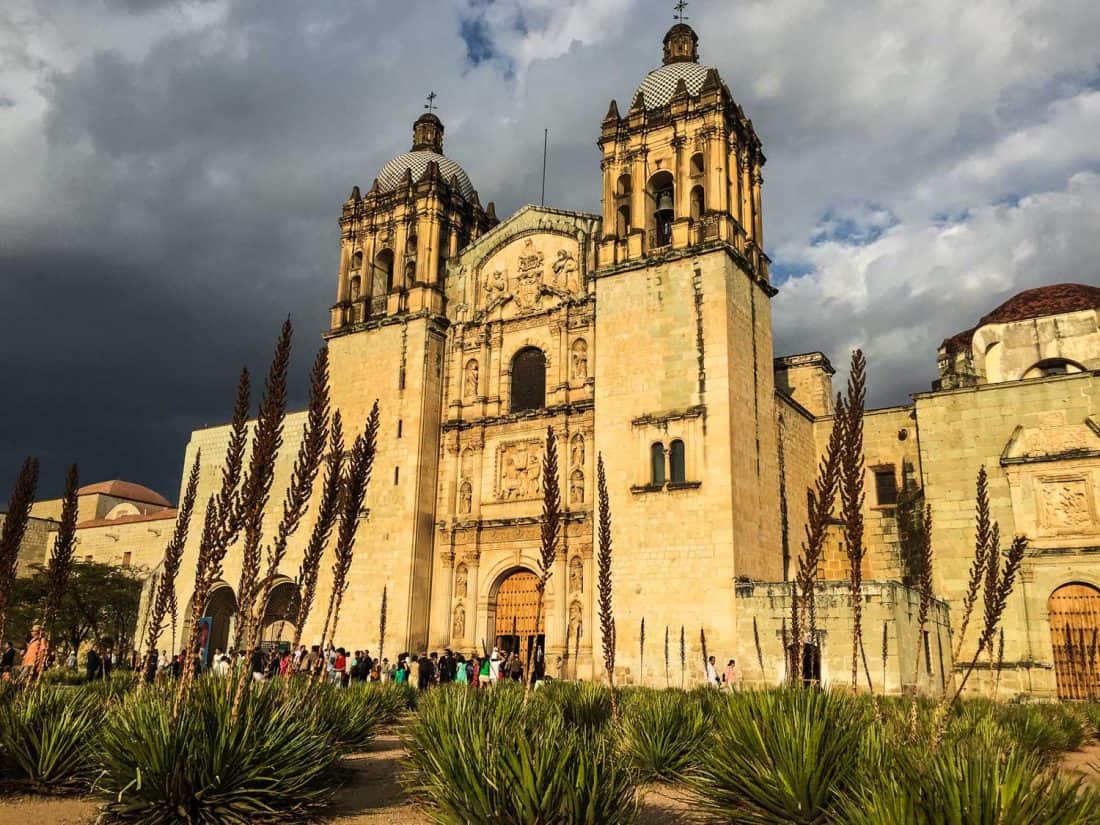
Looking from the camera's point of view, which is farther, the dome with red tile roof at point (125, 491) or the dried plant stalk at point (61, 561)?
the dome with red tile roof at point (125, 491)

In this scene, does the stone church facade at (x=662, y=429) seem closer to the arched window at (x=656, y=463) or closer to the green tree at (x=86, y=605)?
the arched window at (x=656, y=463)

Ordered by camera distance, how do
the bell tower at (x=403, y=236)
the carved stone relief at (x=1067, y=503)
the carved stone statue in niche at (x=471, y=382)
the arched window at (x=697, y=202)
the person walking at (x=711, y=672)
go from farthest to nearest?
the bell tower at (x=403, y=236), the carved stone statue in niche at (x=471, y=382), the arched window at (x=697, y=202), the carved stone relief at (x=1067, y=503), the person walking at (x=711, y=672)

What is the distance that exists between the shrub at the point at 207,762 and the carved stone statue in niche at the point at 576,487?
15.9 meters

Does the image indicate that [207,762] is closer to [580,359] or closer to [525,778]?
[525,778]

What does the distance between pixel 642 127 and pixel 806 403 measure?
401 inches

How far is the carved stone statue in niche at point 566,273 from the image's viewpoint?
24.7m

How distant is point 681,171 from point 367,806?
1929 cm

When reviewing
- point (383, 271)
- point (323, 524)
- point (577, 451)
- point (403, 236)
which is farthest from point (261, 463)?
point (383, 271)

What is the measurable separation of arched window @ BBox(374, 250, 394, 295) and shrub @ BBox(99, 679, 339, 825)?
74.8ft

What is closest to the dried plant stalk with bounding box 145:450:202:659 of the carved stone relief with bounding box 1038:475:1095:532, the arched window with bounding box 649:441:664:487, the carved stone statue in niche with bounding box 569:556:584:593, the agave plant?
the agave plant

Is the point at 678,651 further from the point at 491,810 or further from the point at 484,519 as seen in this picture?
the point at 491,810

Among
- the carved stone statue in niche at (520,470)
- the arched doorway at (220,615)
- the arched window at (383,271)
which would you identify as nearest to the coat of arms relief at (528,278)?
the arched window at (383,271)

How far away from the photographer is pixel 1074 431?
2112cm

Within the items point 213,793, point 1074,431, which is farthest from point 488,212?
point 213,793
